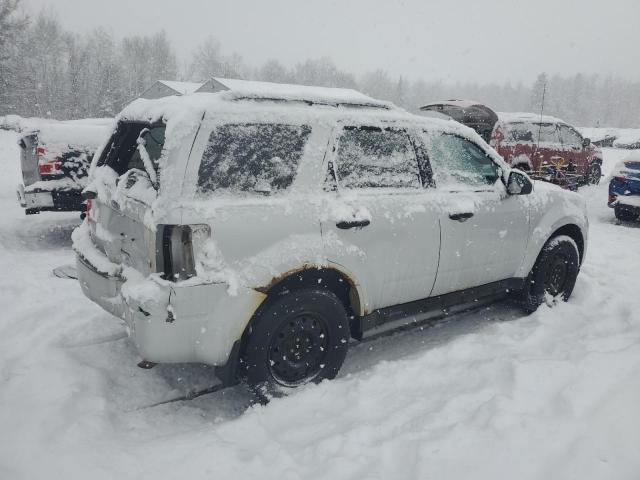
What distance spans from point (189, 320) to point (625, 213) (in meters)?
9.39

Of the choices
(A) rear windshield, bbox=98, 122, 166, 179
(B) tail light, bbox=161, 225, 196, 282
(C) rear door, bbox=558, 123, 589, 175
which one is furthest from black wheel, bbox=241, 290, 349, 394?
(C) rear door, bbox=558, 123, 589, 175

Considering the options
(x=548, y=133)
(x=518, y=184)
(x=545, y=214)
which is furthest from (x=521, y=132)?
(x=518, y=184)

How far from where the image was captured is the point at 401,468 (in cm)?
244

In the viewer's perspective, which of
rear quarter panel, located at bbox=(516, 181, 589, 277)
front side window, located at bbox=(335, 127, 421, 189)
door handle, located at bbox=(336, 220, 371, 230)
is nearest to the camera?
door handle, located at bbox=(336, 220, 371, 230)

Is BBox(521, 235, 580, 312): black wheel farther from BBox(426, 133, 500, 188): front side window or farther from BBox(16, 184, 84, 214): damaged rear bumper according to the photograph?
BBox(16, 184, 84, 214): damaged rear bumper

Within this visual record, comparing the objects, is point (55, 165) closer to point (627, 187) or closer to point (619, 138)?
point (627, 187)

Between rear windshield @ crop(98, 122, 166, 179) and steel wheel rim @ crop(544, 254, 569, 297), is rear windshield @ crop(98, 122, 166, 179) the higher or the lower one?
the higher one

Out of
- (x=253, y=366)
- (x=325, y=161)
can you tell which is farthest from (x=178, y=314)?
(x=325, y=161)

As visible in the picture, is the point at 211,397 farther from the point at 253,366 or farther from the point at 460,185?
the point at 460,185

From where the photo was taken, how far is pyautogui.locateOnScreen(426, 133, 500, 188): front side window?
12.2 ft

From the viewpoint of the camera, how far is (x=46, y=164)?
650 centimetres

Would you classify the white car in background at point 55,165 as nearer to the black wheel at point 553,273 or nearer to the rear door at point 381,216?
the rear door at point 381,216

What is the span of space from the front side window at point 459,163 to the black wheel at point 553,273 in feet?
3.46

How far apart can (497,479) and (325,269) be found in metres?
1.49
